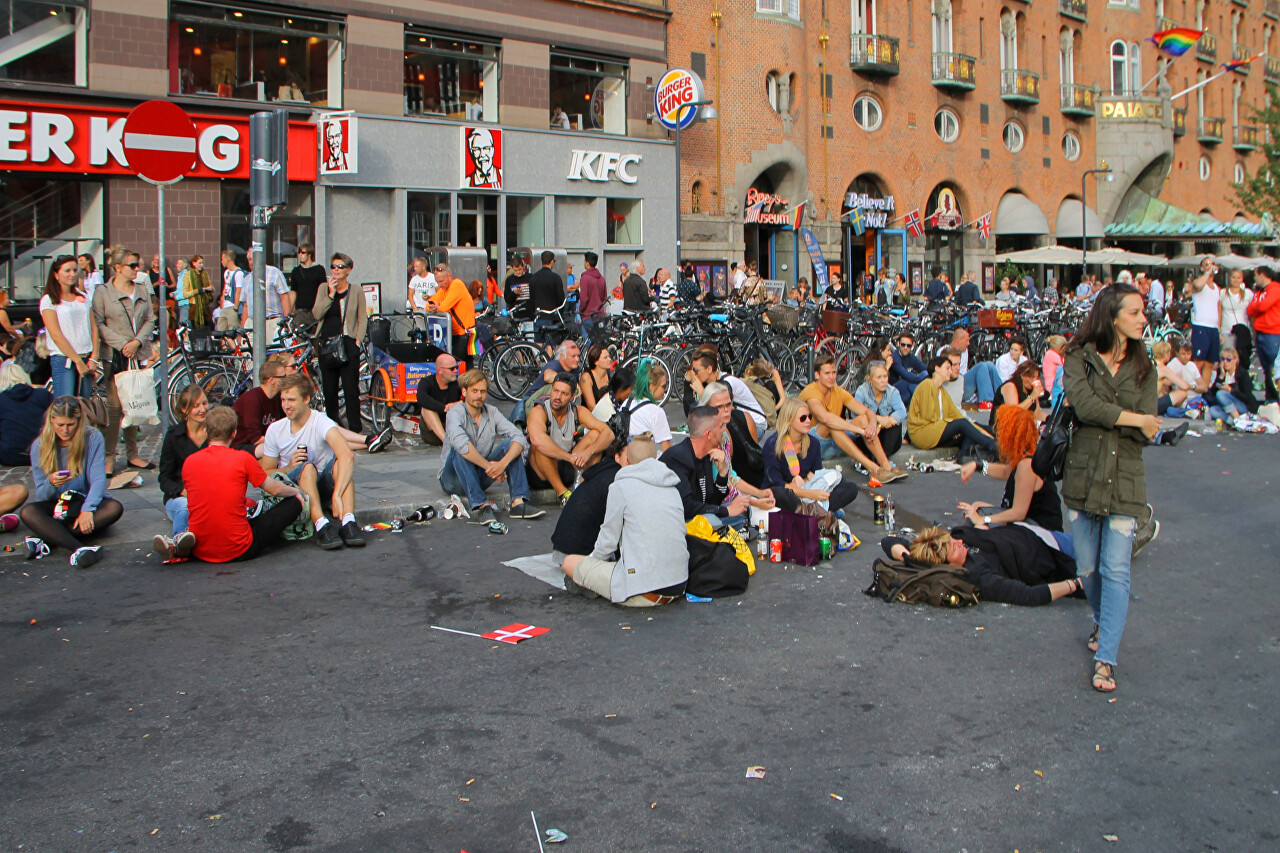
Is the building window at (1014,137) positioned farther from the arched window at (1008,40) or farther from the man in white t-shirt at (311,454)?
the man in white t-shirt at (311,454)

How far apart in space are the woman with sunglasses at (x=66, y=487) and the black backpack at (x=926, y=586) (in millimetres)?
5261

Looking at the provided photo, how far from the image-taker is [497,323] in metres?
17.4

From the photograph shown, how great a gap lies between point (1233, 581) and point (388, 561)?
5.58 m

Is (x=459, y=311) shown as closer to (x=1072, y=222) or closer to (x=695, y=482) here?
(x=695, y=482)

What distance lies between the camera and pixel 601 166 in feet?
86.2

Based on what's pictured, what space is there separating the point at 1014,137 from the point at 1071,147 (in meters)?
4.17

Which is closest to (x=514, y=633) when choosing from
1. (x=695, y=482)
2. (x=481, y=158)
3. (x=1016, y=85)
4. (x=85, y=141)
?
(x=695, y=482)

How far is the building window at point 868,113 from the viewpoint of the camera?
34375mm

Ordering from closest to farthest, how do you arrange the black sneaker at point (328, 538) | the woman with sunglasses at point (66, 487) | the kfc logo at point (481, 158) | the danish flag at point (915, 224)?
the woman with sunglasses at point (66, 487)
the black sneaker at point (328, 538)
the kfc logo at point (481, 158)
the danish flag at point (915, 224)

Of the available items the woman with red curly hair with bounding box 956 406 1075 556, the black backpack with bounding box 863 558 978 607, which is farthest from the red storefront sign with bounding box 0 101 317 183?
the black backpack with bounding box 863 558 978 607

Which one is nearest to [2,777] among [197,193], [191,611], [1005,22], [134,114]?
[191,611]

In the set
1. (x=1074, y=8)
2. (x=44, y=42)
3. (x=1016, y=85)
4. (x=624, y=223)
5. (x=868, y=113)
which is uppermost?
(x=1074, y=8)

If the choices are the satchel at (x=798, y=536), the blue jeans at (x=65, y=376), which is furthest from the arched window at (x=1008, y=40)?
the satchel at (x=798, y=536)

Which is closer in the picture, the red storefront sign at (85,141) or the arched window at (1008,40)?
the red storefront sign at (85,141)
